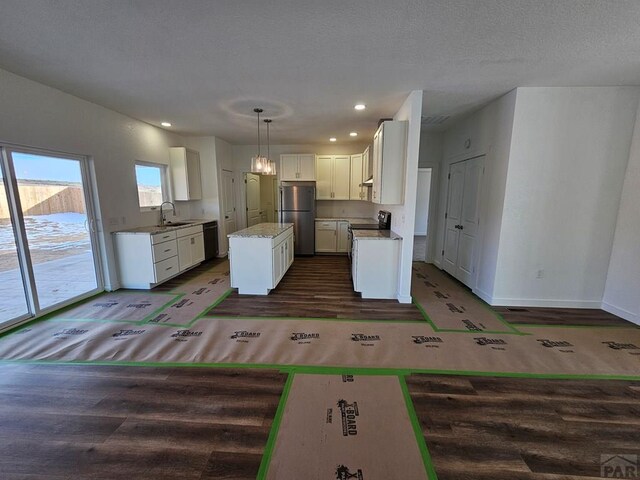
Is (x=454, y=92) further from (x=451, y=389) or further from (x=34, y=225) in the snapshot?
(x=34, y=225)

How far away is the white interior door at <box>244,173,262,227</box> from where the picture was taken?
7180 mm

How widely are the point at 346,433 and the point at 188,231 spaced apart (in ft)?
14.8

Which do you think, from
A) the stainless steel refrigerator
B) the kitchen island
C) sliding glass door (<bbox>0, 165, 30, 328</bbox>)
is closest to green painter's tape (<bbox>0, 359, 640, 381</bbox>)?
sliding glass door (<bbox>0, 165, 30, 328</bbox>)

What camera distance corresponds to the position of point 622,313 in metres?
3.26

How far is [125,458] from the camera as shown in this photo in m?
1.51

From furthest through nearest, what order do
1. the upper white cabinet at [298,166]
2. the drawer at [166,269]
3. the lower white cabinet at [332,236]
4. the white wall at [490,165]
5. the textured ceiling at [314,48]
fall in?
the lower white cabinet at [332,236]
the upper white cabinet at [298,166]
the drawer at [166,269]
the white wall at [490,165]
the textured ceiling at [314,48]

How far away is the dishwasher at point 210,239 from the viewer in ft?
18.6

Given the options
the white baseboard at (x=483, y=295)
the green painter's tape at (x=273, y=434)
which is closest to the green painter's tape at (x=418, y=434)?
the green painter's tape at (x=273, y=434)

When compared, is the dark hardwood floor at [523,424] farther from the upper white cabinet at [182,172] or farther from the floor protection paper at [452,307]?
the upper white cabinet at [182,172]

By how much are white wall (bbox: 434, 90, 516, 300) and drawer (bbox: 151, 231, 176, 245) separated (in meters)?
4.97

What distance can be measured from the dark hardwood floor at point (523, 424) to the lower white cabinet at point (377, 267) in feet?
5.54

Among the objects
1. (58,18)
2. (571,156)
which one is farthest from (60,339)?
(571,156)

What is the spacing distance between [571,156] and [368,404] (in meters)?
3.80

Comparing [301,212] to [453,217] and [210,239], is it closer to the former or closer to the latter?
[210,239]
